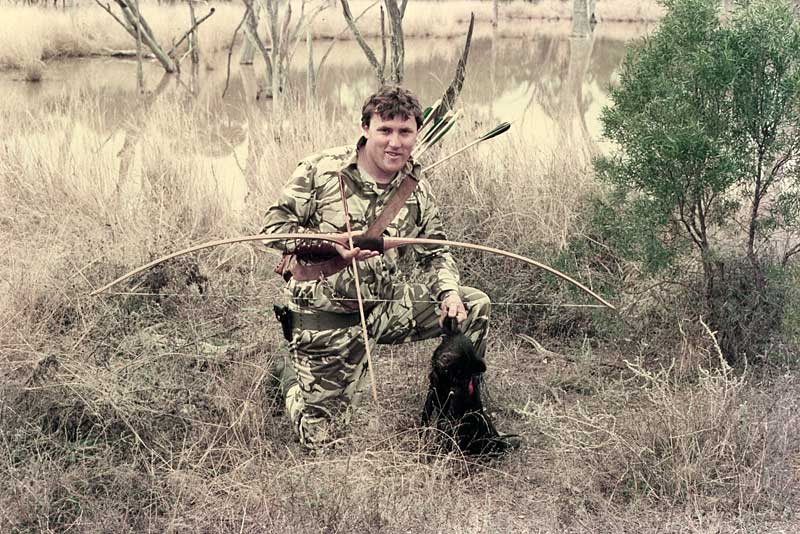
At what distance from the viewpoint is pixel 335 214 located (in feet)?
10.8

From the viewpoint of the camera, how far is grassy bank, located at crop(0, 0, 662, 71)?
649 inches

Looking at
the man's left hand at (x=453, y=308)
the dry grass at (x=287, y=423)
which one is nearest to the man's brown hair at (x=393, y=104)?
the man's left hand at (x=453, y=308)

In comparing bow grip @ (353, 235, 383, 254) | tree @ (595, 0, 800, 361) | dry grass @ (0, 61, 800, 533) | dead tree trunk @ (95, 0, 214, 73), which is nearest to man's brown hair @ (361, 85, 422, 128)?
bow grip @ (353, 235, 383, 254)

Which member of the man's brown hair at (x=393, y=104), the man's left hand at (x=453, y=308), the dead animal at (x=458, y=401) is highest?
the man's brown hair at (x=393, y=104)

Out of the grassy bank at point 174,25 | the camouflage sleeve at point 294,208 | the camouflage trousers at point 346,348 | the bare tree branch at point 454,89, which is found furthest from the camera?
the grassy bank at point 174,25

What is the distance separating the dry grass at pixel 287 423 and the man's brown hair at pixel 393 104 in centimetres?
108

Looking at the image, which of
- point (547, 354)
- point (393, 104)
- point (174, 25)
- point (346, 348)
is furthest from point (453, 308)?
point (174, 25)

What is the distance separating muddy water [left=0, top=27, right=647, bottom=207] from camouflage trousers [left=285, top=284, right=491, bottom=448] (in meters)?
2.16

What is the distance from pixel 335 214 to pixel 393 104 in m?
0.45

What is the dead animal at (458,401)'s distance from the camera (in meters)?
3.09

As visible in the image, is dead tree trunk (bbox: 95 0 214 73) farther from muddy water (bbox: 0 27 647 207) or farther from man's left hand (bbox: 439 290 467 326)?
man's left hand (bbox: 439 290 467 326)

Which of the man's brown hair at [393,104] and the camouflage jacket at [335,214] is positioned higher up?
the man's brown hair at [393,104]

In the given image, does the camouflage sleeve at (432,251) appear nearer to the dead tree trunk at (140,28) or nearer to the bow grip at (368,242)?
the bow grip at (368,242)

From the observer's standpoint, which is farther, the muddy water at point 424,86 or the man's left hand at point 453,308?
the muddy water at point 424,86
